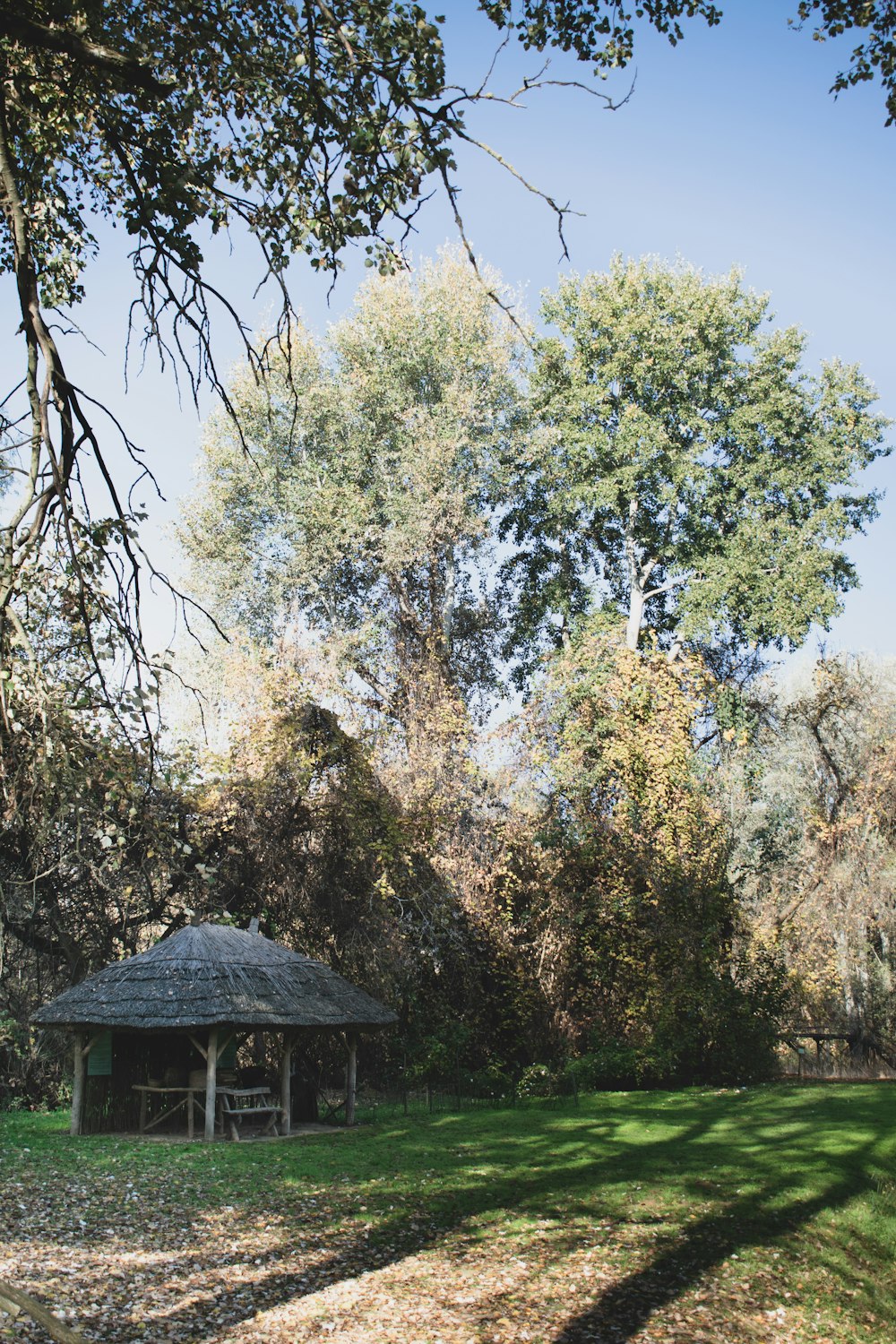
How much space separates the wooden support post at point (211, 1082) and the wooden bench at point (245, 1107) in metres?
0.26

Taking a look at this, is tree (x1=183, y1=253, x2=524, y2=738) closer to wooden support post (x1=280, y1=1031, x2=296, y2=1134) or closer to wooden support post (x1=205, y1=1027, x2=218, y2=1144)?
wooden support post (x1=280, y1=1031, x2=296, y2=1134)

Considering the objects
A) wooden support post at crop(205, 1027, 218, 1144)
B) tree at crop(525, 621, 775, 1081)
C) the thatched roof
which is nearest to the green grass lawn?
wooden support post at crop(205, 1027, 218, 1144)

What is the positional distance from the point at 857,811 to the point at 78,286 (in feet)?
71.7

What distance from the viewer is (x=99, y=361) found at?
5.26 meters

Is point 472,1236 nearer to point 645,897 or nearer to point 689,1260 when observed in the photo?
point 689,1260

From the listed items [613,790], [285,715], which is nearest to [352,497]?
[285,715]

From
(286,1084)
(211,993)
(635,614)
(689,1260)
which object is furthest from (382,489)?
(689,1260)

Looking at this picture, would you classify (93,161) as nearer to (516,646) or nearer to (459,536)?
(459,536)

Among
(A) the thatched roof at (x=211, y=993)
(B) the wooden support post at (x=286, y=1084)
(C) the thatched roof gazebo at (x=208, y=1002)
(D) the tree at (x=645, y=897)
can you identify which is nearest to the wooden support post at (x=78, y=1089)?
(C) the thatched roof gazebo at (x=208, y=1002)

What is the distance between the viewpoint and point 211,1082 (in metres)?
15.0

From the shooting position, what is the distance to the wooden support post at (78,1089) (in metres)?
15.2

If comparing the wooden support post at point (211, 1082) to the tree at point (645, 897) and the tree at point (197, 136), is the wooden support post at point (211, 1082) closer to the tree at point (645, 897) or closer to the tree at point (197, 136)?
the tree at point (645, 897)

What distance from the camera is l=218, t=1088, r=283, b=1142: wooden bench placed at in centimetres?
1522

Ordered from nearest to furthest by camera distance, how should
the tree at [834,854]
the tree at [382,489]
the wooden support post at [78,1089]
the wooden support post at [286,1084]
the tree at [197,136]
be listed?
the tree at [197,136] < the wooden support post at [78,1089] < the wooden support post at [286,1084] < the tree at [834,854] < the tree at [382,489]
